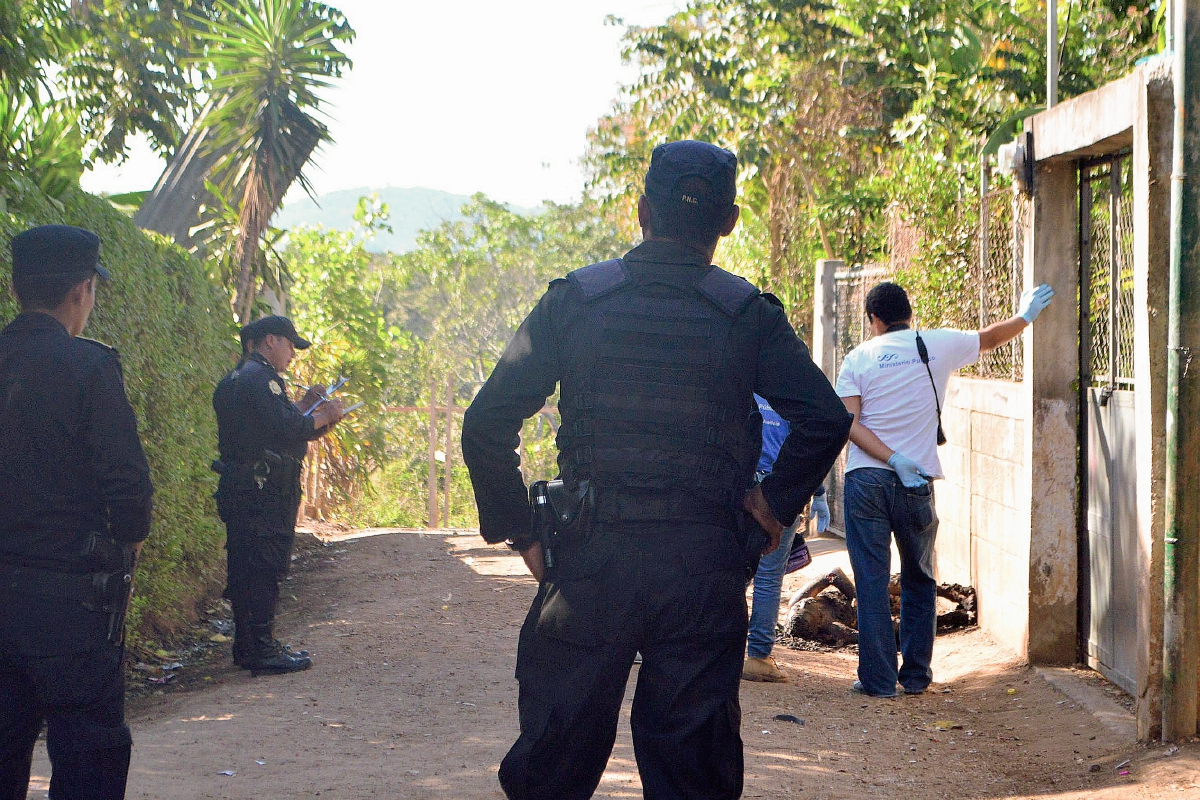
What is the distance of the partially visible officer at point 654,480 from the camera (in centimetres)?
268

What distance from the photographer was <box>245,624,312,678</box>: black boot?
654 centimetres

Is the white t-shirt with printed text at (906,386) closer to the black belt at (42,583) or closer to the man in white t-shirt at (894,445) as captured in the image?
the man in white t-shirt at (894,445)

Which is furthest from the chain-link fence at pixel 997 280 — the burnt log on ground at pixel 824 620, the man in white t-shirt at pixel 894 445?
the burnt log on ground at pixel 824 620

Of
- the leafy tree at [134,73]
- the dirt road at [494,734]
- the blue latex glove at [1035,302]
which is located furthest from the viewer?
the leafy tree at [134,73]

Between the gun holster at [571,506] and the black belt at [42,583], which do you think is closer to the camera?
the gun holster at [571,506]

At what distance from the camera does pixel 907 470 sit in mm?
5555

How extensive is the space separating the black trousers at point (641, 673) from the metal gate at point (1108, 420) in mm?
3073

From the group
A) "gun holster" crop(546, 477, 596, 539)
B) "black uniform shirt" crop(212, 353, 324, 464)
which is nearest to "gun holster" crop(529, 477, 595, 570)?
"gun holster" crop(546, 477, 596, 539)

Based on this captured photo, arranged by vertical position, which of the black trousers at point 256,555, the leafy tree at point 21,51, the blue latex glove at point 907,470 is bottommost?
the black trousers at point 256,555

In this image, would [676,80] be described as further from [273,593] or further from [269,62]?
[273,593]

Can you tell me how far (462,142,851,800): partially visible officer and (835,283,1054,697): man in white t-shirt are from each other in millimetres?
2879

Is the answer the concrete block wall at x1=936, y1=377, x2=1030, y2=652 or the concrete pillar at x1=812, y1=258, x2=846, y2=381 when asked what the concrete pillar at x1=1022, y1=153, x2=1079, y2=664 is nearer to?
the concrete block wall at x1=936, y1=377, x2=1030, y2=652

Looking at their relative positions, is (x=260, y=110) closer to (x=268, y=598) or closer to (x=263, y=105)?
(x=263, y=105)

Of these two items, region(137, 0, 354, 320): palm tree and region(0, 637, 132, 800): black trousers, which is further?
region(137, 0, 354, 320): palm tree
